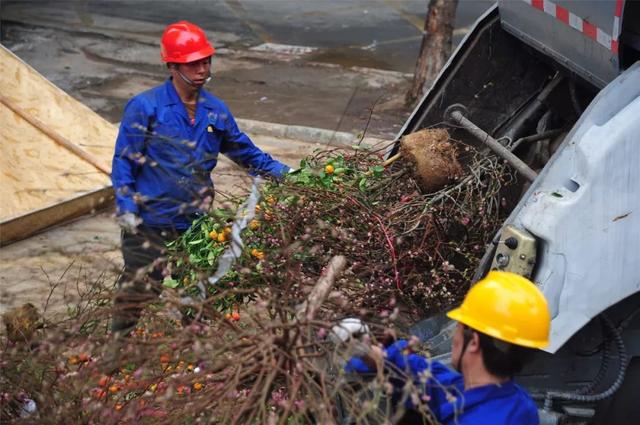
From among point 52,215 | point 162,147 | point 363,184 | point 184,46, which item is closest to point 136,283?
point 162,147

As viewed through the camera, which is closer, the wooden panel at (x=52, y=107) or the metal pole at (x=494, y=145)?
the metal pole at (x=494, y=145)

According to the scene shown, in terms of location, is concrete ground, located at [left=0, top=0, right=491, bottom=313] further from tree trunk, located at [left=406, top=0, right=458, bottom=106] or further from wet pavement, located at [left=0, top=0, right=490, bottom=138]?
tree trunk, located at [left=406, top=0, right=458, bottom=106]

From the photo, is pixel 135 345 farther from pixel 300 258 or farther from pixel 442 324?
pixel 442 324

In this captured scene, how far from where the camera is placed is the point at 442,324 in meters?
3.81

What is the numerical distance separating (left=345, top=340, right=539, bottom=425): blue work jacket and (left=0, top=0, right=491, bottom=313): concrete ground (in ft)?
9.69

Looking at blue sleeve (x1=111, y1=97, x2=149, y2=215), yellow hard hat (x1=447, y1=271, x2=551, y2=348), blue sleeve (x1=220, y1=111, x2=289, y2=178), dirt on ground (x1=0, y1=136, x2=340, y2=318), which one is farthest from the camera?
dirt on ground (x1=0, y1=136, x2=340, y2=318)

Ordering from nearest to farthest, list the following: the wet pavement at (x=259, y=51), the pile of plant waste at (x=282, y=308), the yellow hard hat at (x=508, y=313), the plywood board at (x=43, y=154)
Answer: the yellow hard hat at (x=508, y=313), the pile of plant waste at (x=282, y=308), the plywood board at (x=43, y=154), the wet pavement at (x=259, y=51)

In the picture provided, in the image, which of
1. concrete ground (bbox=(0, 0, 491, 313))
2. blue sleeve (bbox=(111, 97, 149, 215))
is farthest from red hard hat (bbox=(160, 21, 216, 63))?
concrete ground (bbox=(0, 0, 491, 313))

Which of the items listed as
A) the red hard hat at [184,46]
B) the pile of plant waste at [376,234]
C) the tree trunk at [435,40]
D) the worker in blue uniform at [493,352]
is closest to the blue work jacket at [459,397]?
the worker in blue uniform at [493,352]

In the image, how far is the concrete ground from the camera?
6800 millimetres

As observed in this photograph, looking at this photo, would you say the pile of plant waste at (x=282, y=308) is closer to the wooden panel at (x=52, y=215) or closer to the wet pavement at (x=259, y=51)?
the wooden panel at (x=52, y=215)

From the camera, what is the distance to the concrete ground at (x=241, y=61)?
22.3 ft

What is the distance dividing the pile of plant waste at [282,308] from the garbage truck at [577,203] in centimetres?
28

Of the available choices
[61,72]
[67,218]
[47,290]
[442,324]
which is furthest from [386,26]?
[442,324]
